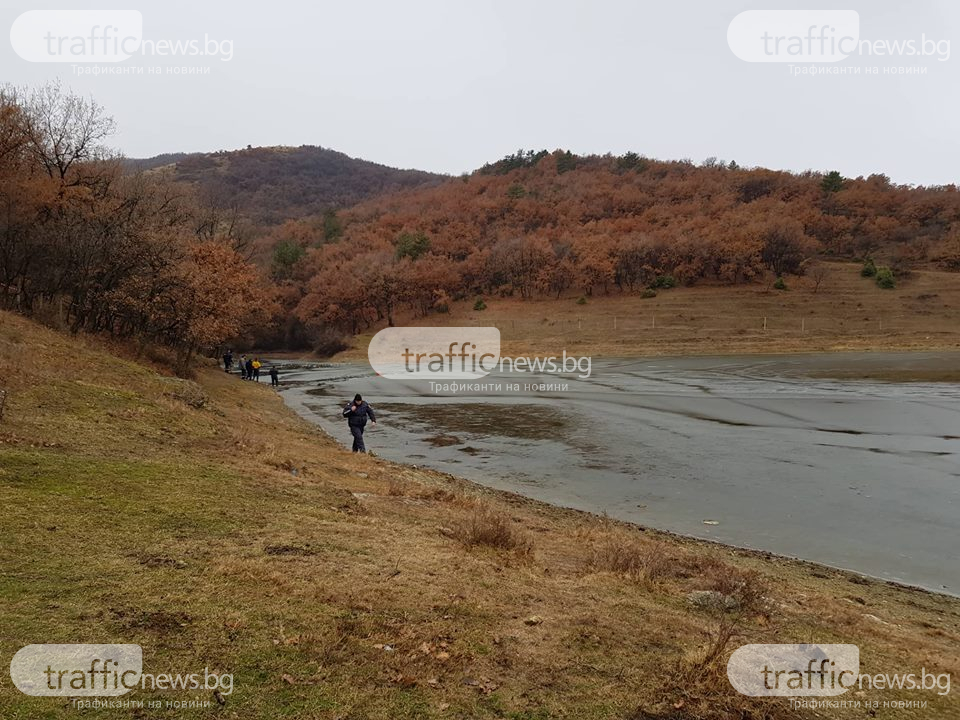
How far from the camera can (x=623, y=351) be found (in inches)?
2623

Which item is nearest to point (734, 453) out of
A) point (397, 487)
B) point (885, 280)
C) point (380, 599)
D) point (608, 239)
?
point (397, 487)

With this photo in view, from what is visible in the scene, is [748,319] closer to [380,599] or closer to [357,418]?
[357,418]

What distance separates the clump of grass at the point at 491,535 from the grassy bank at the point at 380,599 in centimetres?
4

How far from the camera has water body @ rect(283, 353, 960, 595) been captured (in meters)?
12.2

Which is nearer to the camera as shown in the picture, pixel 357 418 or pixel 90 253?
pixel 357 418

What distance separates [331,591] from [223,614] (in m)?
1.05

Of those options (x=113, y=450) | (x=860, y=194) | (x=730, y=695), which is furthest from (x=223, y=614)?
(x=860, y=194)

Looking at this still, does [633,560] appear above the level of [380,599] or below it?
below

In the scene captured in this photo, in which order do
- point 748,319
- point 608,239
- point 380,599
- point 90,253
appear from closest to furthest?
point 380,599 < point 90,253 < point 748,319 < point 608,239

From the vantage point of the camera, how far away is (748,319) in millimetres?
72000

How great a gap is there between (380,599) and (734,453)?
16.4 metres

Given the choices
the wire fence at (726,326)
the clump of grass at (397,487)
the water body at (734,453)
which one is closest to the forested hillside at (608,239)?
the wire fence at (726,326)

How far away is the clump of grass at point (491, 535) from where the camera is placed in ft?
28.4

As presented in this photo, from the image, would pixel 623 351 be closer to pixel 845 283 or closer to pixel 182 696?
pixel 845 283
